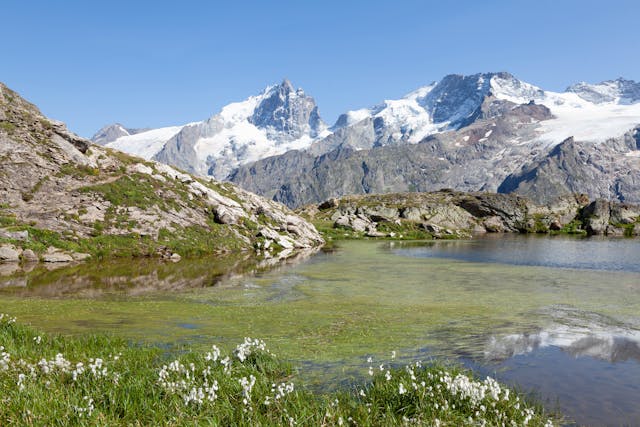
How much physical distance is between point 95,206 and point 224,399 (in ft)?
191

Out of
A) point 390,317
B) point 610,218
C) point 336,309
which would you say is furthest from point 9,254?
point 610,218

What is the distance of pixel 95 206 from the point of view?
204ft

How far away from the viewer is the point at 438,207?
17112 cm

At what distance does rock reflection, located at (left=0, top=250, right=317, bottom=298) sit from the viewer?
3388 cm

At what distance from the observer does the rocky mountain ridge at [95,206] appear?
5458 cm

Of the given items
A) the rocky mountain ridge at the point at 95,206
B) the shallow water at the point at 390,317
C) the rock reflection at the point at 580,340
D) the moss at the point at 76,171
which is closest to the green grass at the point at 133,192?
the rocky mountain ridge at the point at 95,206

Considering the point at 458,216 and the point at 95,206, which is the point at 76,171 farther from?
the point at 458,216

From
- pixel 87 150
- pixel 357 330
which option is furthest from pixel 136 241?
pixel 357 330

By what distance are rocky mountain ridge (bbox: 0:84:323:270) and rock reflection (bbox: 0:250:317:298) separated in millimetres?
6521

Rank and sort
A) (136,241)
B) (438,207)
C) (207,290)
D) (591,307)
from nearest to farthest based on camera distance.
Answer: (591,307), (207,290), (136,241), (438,207)

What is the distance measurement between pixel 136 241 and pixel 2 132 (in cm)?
2625

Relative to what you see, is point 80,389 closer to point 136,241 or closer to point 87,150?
point 136,241

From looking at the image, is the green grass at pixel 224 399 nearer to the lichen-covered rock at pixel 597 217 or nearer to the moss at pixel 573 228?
the moss at pixel 573 228

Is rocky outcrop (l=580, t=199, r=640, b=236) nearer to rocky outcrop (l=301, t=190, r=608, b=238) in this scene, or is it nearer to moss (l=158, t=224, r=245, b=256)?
rocky outcrop (l=301, t=190, r=608, b=238)
